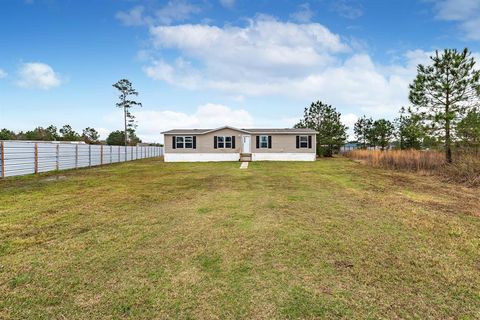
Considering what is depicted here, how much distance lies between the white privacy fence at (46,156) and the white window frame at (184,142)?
6192 mm

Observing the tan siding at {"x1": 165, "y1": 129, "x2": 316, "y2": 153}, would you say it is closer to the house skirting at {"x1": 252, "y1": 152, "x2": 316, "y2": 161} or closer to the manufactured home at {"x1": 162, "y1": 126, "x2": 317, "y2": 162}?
the manufactured home at {"x1": 162, "y1": 126, "x2": 317, "y2": 162}

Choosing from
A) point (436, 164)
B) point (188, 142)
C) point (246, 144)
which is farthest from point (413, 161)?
point (188, 142)

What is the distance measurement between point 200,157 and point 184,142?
2.13m

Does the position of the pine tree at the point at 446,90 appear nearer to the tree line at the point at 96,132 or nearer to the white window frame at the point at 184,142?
the white window frame at the point at 184,142

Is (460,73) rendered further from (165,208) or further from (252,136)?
(165,208)

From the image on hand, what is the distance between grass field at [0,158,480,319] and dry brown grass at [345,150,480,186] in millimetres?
6038

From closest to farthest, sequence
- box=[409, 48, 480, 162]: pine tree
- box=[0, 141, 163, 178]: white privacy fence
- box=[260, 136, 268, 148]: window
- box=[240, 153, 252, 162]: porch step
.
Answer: box=[0, 141, 163, 178]: white privacy fence
box=[409, 48, 480, 162]: pine tree
box=[240, 153, 252, 162]: porch step
box=[260, 136, 268, 148]: window

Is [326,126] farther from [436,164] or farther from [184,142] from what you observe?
[184,142]

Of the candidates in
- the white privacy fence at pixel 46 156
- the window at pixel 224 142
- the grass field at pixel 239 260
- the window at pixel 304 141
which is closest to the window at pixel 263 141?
the window at pixel 224 142

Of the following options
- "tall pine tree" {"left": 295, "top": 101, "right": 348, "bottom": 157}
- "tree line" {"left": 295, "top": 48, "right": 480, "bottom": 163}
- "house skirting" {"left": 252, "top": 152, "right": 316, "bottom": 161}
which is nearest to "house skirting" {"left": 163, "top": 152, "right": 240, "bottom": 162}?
"house skirting" {"left": 252, "top": 152, "right": 316, "bottom": 161}

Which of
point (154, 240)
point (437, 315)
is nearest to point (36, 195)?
point (154, 240)

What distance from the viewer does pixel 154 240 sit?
4086 mm

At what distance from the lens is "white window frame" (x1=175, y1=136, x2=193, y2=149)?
24.8m

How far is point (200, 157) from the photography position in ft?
81.2
